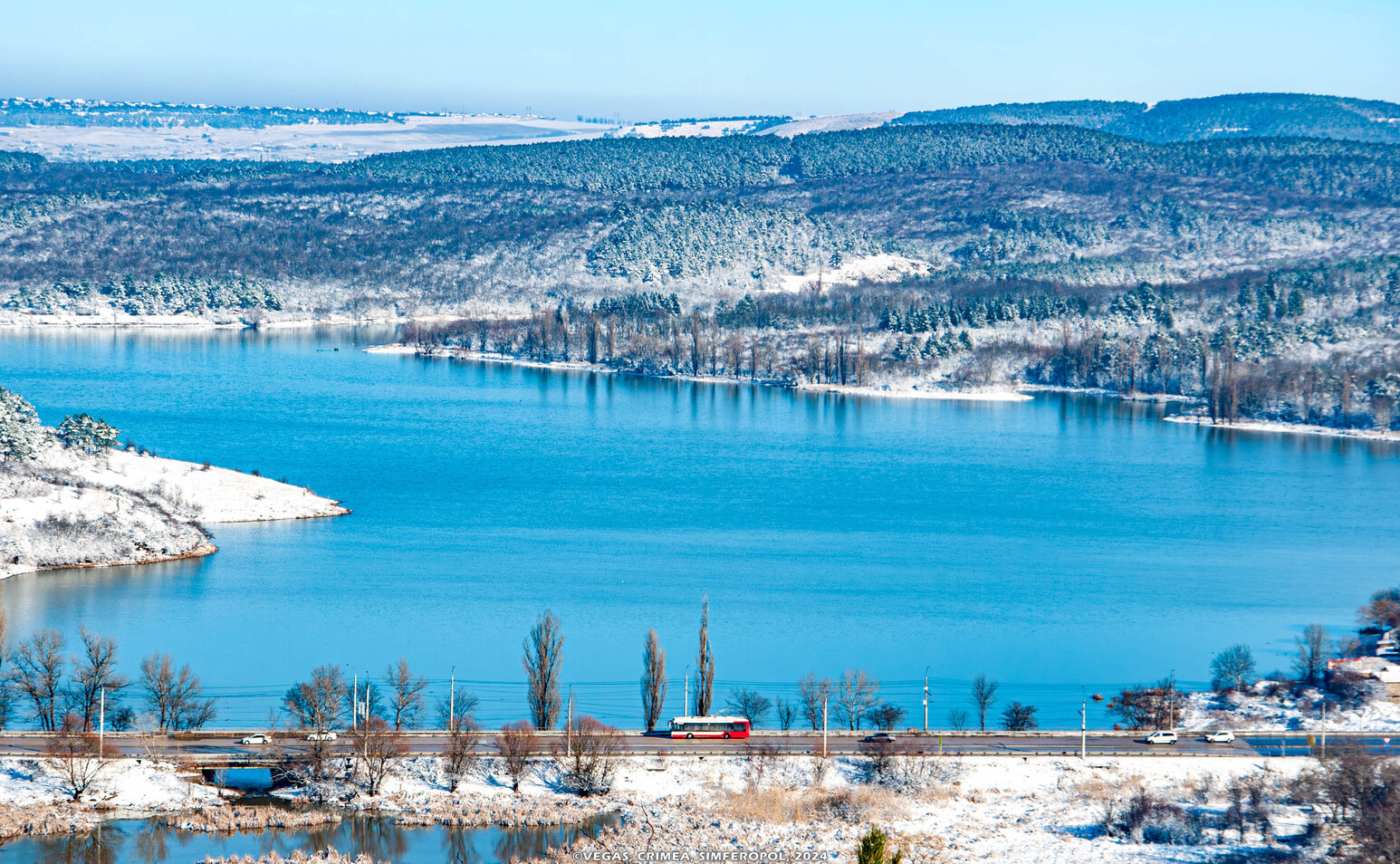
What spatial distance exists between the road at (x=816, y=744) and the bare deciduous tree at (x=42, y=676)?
1.04 meters

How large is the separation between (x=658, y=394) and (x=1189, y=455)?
1288 inches

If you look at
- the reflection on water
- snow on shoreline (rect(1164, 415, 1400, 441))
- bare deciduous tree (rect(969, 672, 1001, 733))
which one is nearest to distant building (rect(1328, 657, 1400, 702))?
bare deciduous tree (rect(969, 672, 1001, 733))

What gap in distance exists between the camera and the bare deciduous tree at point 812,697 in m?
31.4

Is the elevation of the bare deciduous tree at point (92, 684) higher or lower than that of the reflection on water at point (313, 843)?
higher

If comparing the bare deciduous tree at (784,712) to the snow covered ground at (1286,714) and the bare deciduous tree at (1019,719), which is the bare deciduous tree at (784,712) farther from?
the snow covered ground at (1286,714)

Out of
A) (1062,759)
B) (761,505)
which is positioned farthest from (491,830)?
(761,505)

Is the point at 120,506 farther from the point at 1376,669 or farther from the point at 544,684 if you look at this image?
the point at 1376,669

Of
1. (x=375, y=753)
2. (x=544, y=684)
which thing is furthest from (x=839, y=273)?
(x=375, y=753)

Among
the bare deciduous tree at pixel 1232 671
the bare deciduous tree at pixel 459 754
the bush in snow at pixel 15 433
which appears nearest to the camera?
the bare deciduous tree at pixel 459 754

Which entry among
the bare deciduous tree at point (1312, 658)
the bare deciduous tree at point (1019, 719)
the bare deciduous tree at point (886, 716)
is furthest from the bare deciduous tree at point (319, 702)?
the bare deciduous tree at point (1312, 658)

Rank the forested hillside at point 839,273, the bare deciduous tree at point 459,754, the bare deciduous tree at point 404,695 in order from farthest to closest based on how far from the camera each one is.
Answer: the forested hillside at point 839,273 < the bare deciduous tree at point 404,695 < the bare deciduous tree at point 459,754

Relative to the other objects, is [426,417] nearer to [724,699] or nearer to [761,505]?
[761,505]

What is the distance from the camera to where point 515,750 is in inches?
1067

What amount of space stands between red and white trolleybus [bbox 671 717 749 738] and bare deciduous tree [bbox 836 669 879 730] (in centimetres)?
263
